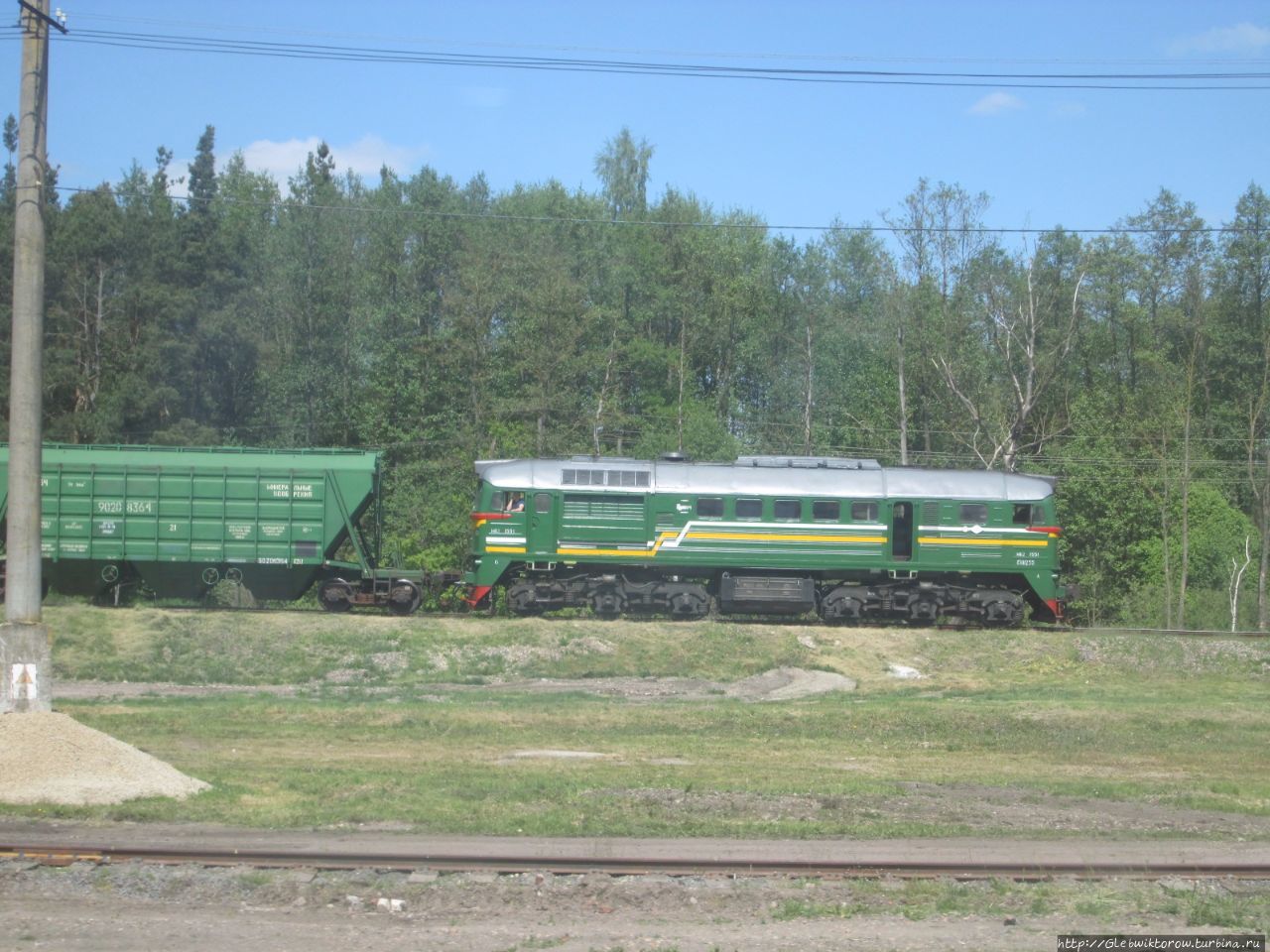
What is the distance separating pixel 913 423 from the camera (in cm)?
5797

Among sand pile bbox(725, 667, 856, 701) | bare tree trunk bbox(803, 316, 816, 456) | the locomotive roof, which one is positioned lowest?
sand pile bbox(725, 667, 856, 701)

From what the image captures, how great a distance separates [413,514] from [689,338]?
68.5 ft

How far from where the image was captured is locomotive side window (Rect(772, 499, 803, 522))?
29.4m

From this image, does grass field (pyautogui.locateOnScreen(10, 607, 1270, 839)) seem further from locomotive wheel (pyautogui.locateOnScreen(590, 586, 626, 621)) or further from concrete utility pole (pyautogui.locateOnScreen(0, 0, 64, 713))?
locomotive wheel (pyautogui.locateOnScreen(590, 586, 626, 621))

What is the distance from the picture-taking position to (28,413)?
14172mm

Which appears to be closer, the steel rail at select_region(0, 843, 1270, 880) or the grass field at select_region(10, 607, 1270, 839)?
the steel rail at select_region(0, 843, 1270, 880)

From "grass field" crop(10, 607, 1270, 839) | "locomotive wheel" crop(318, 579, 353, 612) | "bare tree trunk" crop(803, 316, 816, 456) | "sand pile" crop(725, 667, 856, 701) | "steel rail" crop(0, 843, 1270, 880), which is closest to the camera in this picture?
"steel rail" crop(0, 843, 1270, 880)

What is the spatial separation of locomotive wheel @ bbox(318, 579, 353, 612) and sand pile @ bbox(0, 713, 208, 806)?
16262 mm

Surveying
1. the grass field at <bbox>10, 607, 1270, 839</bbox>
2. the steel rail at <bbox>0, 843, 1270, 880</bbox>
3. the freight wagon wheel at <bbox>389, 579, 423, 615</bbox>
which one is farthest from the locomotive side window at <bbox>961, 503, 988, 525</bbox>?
the steel rail at <bbox>0, 843, 1270, 880</bbox>

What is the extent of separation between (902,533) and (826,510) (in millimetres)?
2084

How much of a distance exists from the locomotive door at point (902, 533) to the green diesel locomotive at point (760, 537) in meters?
0.03

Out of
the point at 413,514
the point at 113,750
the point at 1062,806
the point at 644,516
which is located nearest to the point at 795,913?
the point at 1062,806

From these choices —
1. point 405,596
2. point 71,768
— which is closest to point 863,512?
point 405,596

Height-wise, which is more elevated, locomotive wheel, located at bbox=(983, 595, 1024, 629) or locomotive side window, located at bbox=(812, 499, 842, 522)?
locomotive side window, located at bbox=(812, 499, 842, 522)
